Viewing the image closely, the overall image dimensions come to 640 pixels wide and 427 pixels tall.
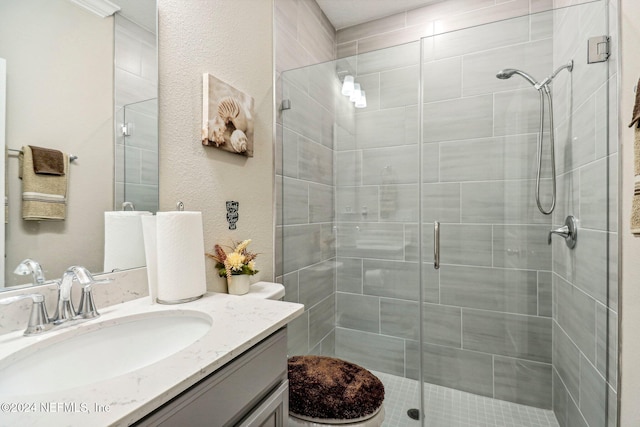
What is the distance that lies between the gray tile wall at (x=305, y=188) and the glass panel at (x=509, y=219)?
0.55 metres

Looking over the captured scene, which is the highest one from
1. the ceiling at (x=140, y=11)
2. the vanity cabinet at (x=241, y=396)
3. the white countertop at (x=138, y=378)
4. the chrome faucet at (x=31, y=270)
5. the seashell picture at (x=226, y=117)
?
the ceiling at (x=140, y=11)

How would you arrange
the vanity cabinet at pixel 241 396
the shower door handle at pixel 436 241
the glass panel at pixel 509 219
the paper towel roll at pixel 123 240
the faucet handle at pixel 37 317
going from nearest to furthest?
the vanity cabinet at pixel 241 396 < the faucet handle at pixel 37 317 < the paper towel roll at pixel 123 240 < the glass panel at pixel 509 219 < the shower door handle at pixel 436 241

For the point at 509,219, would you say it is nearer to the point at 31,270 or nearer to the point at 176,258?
the point at 176,258

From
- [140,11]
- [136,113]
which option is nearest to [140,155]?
[136,113]

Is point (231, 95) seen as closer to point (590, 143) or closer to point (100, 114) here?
point (100, 114)

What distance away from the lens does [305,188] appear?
6.03ft

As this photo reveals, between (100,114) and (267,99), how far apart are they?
0.90m

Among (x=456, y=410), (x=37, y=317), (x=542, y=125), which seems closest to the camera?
(x=37, y=317)

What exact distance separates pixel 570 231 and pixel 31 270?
1961mm

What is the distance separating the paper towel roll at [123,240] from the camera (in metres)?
0.93

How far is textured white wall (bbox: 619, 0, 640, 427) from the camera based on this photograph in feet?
3.50

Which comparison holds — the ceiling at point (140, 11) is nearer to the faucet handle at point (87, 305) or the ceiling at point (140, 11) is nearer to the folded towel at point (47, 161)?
the folded towel at point (47, 161)

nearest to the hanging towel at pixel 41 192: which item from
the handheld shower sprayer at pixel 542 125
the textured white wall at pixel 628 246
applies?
the textured white wall at pixel 628 246

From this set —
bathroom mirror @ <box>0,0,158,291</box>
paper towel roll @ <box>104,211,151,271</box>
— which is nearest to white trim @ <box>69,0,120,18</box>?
bathroom mirror @ <box>0,0,158,291</box>
